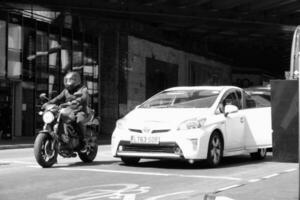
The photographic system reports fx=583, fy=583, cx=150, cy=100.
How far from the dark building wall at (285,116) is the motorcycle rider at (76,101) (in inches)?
234

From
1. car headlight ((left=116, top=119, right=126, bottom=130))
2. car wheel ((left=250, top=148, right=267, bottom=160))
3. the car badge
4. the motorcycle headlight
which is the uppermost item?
the motorcycle headlight

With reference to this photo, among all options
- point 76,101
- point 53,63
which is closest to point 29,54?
point 53,63

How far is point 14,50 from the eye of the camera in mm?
24812

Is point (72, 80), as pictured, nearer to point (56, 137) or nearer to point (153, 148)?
point (56, 137)

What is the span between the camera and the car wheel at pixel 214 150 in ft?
33.8

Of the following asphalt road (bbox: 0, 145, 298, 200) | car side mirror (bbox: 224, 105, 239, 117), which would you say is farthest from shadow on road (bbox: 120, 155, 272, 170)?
car side mirror (bbox: 224, 105, 239, 117)

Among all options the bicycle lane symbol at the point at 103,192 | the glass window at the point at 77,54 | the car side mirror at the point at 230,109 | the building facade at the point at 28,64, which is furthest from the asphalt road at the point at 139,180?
the glass window at the point at 77,54

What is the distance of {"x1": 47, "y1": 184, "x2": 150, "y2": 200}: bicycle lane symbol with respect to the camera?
6.96 meters

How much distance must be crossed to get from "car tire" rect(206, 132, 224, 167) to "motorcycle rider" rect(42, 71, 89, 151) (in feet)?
7.61

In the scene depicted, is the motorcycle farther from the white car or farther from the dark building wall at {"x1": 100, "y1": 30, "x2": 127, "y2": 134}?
the dark building wall at {"x1": 100, "y1": 30, "x2": 127, "y2": 134}

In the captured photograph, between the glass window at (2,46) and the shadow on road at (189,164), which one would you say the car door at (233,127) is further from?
the glass window at (2,46)

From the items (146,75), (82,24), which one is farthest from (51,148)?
(146,75)

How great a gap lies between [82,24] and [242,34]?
557 inches

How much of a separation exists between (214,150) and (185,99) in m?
1.34
